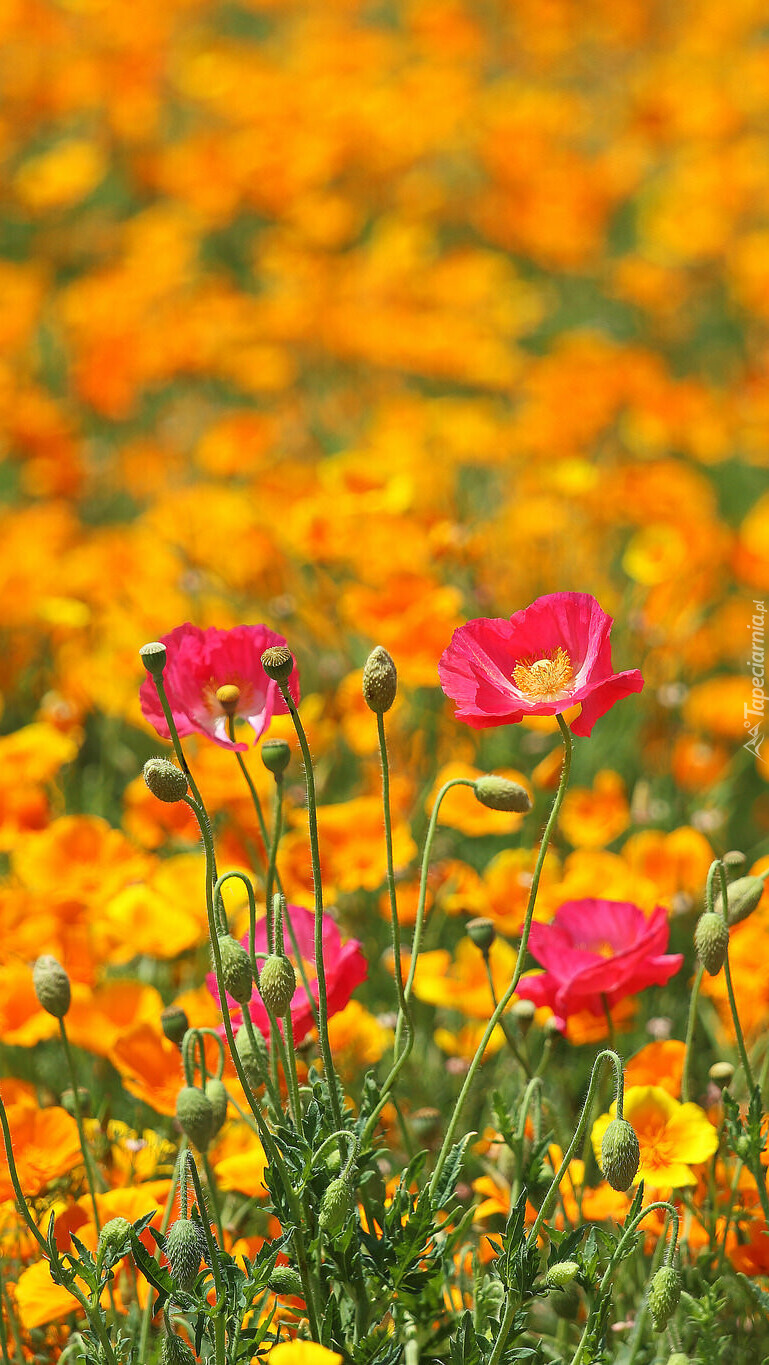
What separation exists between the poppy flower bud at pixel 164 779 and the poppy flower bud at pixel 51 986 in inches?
11.0

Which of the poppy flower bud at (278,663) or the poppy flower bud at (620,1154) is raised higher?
the poppy flower bud at (278,663)

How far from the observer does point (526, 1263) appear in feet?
4.46

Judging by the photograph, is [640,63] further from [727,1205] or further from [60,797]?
[727,1205]

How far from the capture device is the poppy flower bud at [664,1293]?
1.32m

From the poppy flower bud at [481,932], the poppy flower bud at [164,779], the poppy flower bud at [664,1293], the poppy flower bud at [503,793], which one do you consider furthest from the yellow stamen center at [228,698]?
the poppy flower bud at [664,1293]

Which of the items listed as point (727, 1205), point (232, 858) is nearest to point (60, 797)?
point (232, 858)

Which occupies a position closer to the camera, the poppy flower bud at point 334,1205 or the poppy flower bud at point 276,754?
the poppy flower bud at point 334,1205

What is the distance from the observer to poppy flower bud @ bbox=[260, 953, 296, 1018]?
1359 millimetres

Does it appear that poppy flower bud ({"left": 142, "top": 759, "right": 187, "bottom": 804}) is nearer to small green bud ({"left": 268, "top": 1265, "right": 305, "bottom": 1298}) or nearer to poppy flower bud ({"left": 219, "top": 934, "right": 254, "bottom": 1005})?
poppy flower bud ({"left": 219, "top": 934, "right": 254, "bottom": 1005})

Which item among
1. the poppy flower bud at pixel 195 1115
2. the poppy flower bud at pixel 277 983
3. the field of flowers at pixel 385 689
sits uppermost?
the poppy flower bud at pixel 277 983

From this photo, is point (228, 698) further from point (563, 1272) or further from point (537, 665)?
point (563, 1272)

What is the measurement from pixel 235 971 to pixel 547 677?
47 cm

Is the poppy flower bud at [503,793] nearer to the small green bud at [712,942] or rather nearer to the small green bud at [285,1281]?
the small green bud at [712,942]

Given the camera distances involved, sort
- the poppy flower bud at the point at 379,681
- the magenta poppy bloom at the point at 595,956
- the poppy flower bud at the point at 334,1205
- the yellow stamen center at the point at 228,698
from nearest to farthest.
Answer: the poppy flower bud at the point at 334,1205 < the poppy flower bud at the point at 379,681 < the yellow stamen center at the point at 228,698 < the magenta poppy bloom at the point at 595,956
